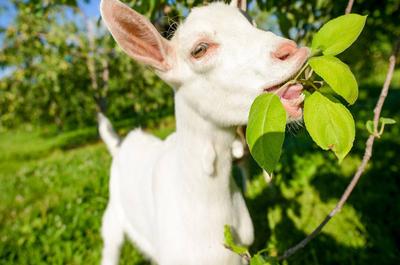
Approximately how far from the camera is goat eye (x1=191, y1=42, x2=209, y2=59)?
1.90 m

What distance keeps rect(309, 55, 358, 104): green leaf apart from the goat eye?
3.32 ft

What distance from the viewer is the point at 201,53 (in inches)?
75.4

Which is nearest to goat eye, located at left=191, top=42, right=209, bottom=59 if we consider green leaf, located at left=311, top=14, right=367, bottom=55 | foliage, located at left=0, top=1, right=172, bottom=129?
green leaf, located at left=311, top=14, right=367, bottom=55

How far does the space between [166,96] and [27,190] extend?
655cm

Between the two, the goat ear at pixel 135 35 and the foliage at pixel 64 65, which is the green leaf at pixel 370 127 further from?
the foliage at pixel 64 65

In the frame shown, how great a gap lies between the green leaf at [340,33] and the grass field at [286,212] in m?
1.77

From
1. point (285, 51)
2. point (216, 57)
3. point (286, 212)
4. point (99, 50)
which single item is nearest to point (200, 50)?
point (216, 57)

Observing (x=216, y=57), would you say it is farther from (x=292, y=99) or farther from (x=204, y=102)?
(x=292, y=99)

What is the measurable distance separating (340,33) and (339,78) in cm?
16

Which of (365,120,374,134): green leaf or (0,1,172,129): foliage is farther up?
(365,120,374,134): green leaf

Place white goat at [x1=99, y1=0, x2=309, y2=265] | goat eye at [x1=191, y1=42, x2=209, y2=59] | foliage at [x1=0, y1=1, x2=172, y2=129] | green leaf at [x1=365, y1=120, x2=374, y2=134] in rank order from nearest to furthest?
green leaf at [x1=365, y1=120, x2=374, y2=134] < white goat at [x1=99, y1=0, x2=309, y2=265] < goat eye at [x1=191, y1=42, x2=209, y2=59] < foliage at [x1=0, y1=1, x2=172, y2=129]

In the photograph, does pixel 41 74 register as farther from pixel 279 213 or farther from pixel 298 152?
pixel 279 213

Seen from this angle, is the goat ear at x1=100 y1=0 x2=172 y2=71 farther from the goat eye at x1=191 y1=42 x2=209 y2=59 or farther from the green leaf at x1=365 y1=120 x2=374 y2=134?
the green leaf at x1=365 y1=120 x2=374 y2=134

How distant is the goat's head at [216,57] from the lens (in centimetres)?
156
